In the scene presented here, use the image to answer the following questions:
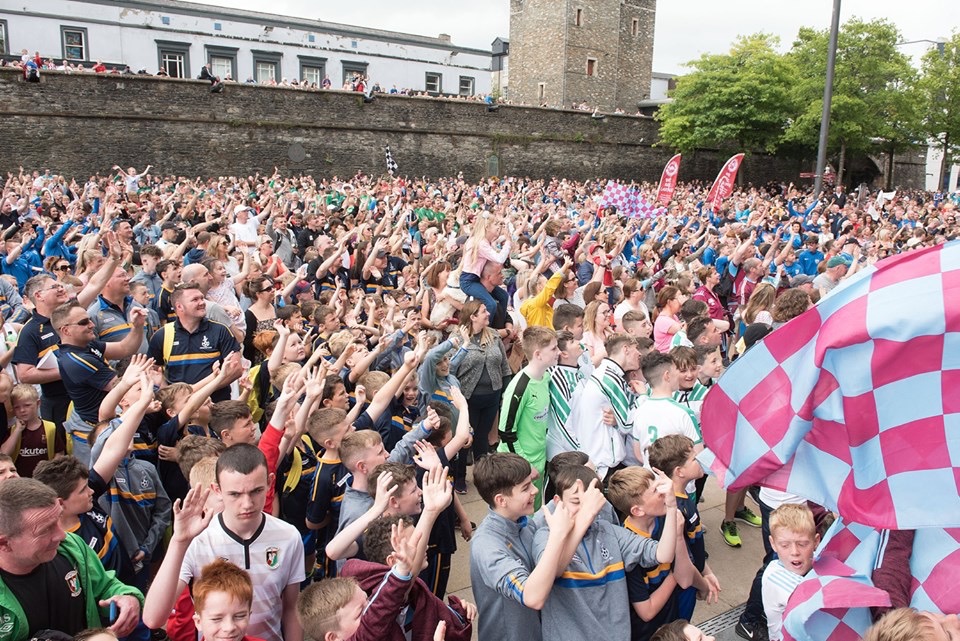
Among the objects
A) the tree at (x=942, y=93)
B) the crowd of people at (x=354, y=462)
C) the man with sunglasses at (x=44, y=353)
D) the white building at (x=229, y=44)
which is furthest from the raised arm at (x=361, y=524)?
the tree at (x=942, y=93)

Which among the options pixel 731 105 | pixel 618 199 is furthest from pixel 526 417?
pixel 731 105

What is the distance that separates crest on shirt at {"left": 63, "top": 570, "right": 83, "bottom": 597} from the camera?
8.87 ft

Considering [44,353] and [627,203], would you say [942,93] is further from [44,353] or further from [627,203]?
[44,353]

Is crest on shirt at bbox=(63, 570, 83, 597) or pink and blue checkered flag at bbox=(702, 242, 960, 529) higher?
pink and blue checkered flag at bbox=(702, 242, 960, 529)

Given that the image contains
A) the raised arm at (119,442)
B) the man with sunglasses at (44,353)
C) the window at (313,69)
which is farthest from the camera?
the window at (313,69)

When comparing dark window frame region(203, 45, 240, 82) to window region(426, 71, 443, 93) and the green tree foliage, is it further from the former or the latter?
the green tree foliage

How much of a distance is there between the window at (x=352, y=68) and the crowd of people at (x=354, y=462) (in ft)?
137

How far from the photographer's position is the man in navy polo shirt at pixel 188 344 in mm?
5156

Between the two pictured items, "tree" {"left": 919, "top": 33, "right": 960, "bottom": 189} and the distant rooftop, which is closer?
"tree" {"left": 919, "top": 33, "right": 960, "bottom": 189}

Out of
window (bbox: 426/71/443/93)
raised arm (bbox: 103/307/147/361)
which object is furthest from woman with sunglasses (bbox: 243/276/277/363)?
window (bbox: 426/71/443/93)

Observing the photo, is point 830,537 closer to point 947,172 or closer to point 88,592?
point 88,592

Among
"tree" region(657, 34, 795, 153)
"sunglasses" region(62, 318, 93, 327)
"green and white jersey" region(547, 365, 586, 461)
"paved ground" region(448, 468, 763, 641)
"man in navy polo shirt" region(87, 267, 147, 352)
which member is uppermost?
"tree" region(657, 34, 795, 153)

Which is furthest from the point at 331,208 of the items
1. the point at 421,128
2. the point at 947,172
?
the point at 947,172

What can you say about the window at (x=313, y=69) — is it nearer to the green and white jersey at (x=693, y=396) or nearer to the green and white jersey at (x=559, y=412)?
the green and white jersey at (x=559, y=412)
